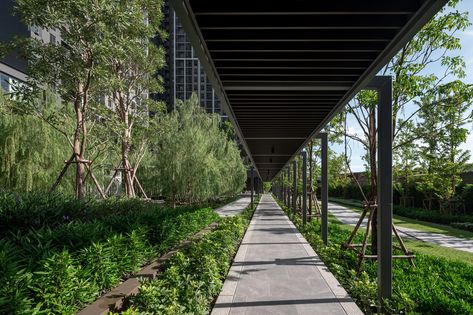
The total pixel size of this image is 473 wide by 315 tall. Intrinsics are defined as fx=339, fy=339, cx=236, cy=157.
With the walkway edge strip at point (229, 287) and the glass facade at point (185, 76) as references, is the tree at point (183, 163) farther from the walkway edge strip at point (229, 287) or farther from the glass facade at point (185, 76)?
the glass facade at point (185, 76)

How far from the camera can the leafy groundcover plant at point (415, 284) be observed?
4465mm

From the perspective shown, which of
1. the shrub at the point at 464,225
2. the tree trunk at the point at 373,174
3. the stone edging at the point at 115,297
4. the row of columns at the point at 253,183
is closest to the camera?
the stone edging at the point at 115,297

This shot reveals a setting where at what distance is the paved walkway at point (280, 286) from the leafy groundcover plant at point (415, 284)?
0.23 metres

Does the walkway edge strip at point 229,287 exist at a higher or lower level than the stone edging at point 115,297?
lower

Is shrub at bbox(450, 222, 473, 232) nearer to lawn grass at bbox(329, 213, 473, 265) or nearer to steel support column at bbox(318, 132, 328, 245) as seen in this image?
lawn grass at bbox(329, 213, 473, 265)

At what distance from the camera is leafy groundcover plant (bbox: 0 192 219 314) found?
299 cm

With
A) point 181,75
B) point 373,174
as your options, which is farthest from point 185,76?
point 373,174

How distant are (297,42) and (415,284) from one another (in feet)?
14.4

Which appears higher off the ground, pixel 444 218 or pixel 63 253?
pixel 63 253

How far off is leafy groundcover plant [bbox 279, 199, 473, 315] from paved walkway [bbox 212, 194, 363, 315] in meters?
0.23

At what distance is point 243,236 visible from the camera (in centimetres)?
1140

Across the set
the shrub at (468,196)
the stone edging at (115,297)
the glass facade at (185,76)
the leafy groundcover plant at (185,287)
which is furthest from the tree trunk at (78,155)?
the glass facade at (185,76)

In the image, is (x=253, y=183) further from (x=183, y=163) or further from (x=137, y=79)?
(x=137, y=79)

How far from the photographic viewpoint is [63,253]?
136 inches
